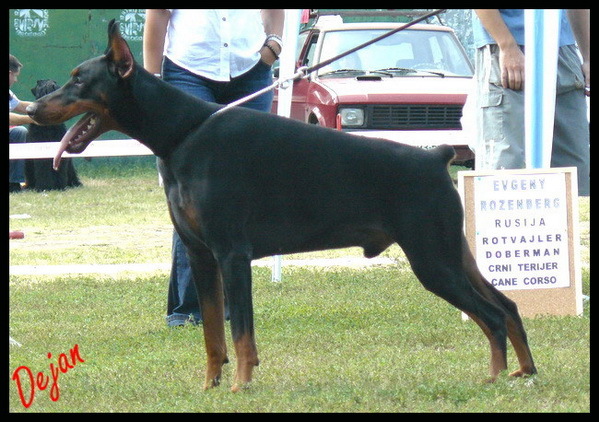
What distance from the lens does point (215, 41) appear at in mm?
4949

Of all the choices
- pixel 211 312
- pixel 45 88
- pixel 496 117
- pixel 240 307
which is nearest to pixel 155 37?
pixel 211 312

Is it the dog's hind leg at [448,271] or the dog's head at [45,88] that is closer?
the dog's hind leg at [448,271]

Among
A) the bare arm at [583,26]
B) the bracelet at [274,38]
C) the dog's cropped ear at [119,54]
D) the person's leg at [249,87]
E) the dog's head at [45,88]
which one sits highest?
the bare arm at [583,26]

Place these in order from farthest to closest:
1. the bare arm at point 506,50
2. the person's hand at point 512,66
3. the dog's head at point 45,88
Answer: the dog's head at point 45,88
the person's hand at point 512,66
the bare arm at point 506,50

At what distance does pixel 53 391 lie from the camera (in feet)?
12.7

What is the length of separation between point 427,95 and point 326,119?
1195mm

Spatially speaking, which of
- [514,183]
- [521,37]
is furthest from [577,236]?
[521,37]

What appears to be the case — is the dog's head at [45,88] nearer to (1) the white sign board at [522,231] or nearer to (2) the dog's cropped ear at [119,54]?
(1) the white sign board at [522,231]

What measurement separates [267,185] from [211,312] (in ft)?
1.87

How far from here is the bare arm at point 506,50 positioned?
430 cm
